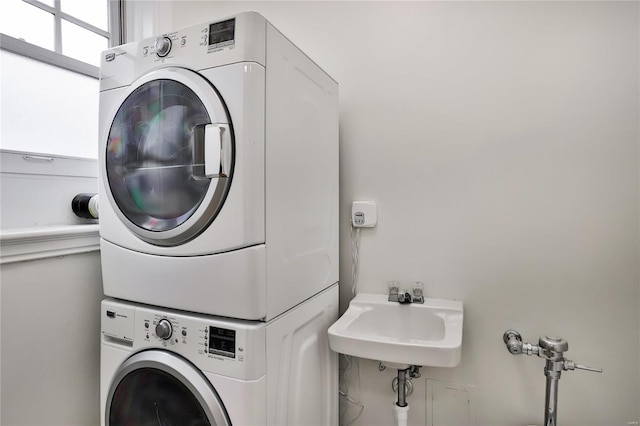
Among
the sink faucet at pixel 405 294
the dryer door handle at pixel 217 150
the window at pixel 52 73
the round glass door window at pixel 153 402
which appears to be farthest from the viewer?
the sink faucet at pixel 405 294

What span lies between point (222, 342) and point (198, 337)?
9 centimetres

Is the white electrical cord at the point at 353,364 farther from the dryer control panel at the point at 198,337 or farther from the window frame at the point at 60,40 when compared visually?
the window frame at the point at 60,40

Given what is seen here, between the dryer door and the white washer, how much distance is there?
0.30 meters

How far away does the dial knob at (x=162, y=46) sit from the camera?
1.12 meters

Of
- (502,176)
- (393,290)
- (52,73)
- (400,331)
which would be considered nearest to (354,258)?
(393,290)

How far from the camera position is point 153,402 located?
1.16 metres

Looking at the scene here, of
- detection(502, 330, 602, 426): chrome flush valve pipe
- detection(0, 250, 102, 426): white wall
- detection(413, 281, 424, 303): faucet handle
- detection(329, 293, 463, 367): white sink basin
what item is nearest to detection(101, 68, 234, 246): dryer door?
detection(0, 250, 102, 426): white wall

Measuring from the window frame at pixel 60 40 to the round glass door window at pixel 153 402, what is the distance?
1292mm

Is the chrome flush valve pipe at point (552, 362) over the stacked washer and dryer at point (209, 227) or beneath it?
beneath

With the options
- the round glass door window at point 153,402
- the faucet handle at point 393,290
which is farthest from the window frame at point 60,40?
the faucet handle at point 393,290

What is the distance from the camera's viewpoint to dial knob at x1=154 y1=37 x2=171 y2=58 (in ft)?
3.66

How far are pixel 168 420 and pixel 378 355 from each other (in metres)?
0.72

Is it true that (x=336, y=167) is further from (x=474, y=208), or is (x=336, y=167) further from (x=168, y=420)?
(x=168, y=420)

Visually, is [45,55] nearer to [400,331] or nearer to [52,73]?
[52,73]
